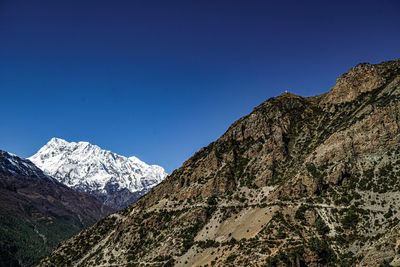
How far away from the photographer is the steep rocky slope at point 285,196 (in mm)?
66312

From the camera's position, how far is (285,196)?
85.6 m

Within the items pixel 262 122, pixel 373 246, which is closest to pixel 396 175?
pixel 373 246

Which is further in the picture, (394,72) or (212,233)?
(394,72)

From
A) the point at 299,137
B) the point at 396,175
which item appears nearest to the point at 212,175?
the point at 299,137

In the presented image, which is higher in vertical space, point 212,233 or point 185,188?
point 185,188

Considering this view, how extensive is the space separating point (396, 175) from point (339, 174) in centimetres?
1394

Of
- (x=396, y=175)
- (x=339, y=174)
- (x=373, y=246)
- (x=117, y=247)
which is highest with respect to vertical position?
(x=117, y=247)

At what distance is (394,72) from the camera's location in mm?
104750

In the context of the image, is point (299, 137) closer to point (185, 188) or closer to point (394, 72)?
point (394, 72)

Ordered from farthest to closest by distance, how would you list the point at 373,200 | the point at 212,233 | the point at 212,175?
the point at 212,175 < the point at 212,233 < the point at 373,200

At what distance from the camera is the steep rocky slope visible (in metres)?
66.3

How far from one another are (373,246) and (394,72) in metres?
76.9

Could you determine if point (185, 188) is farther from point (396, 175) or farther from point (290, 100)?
point (396, 175)

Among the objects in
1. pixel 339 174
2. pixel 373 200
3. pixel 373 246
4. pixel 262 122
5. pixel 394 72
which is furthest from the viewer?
pixel 262 122
